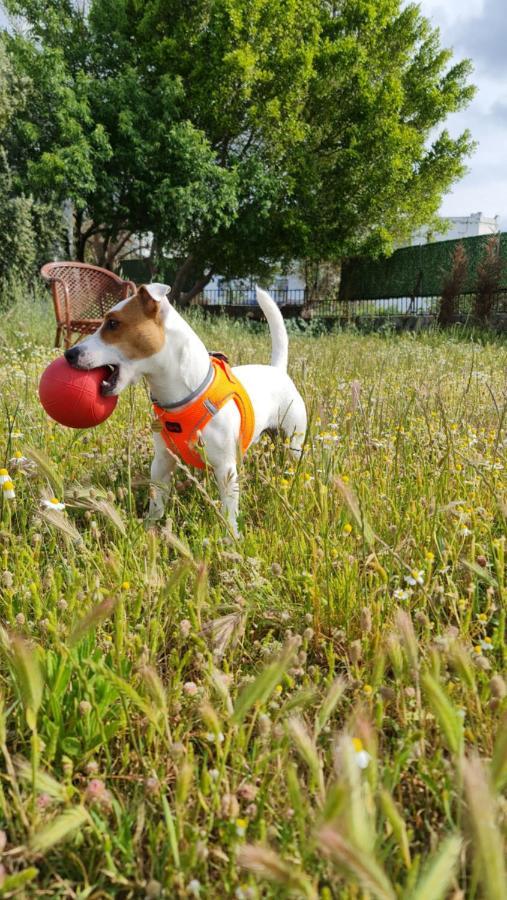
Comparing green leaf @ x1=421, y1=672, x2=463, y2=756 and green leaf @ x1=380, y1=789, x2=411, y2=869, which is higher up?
green leaf @ x1=421, y1=672, x2=463, y2=756

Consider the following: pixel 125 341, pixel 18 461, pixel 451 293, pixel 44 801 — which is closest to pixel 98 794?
pixel 44 801

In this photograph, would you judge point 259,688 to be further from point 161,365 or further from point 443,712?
point 161,365

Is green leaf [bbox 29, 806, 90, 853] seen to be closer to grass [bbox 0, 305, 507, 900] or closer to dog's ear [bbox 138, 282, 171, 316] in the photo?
grass [bbox 0, 305, 507, 900]

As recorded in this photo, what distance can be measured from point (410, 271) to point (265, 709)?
22602 millimetres

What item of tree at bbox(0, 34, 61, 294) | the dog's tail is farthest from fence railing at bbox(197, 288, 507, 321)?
the dog's tail

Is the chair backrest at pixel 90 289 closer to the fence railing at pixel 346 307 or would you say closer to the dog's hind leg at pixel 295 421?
the dog's hind leg at pixel 295 421

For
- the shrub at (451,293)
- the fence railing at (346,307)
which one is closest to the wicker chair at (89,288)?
the shrub at (451,293)

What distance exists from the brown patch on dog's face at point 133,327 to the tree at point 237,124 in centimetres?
1525

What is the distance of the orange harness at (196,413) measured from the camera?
2.57 meters

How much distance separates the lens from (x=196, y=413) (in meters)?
2.57

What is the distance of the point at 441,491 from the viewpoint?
2342mm

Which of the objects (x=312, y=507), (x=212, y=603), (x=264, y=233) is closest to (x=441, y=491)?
(x=312, y=507)

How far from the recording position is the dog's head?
239cm

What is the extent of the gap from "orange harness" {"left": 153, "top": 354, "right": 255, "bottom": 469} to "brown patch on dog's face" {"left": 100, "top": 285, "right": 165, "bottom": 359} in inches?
11.4
